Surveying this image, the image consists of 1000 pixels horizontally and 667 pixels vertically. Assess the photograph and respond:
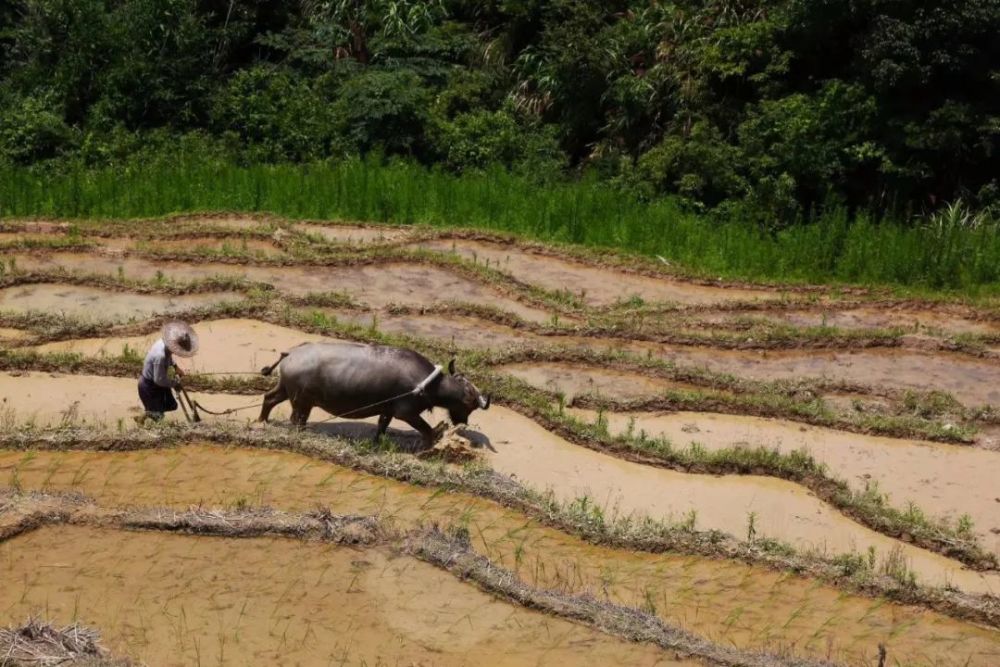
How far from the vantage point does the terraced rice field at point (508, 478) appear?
7.69 m

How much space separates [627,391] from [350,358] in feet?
10.9

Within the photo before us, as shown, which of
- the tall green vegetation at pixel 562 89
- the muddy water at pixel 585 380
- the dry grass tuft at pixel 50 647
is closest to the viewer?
the dry grass tuft at pixel 50 647

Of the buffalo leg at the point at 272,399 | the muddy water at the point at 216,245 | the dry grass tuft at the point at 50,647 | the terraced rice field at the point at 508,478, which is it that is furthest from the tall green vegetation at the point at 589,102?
the dry grass tuft at the point at 50,647

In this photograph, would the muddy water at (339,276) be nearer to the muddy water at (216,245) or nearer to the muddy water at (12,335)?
the muddy water at (216,245)

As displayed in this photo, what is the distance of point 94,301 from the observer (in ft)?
47.0

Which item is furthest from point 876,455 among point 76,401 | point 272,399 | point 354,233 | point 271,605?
point 354,233

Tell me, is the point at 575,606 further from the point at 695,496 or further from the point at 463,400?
the point at 463,400

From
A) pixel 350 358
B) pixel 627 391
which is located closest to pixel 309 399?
pixel 350 358

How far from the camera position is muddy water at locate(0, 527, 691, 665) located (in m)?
7.28

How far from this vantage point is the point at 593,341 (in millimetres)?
13836

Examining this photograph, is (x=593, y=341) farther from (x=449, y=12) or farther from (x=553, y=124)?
(x=449, y=12)

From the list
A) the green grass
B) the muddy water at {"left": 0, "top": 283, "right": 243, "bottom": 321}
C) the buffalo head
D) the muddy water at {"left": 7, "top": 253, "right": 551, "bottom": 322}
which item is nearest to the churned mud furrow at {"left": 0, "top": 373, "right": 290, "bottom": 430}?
→ the buffalo head

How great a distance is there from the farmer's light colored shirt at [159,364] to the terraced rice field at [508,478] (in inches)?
15.7

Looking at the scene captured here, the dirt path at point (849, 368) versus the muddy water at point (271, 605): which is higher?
the dirt path at point (849, 368)
